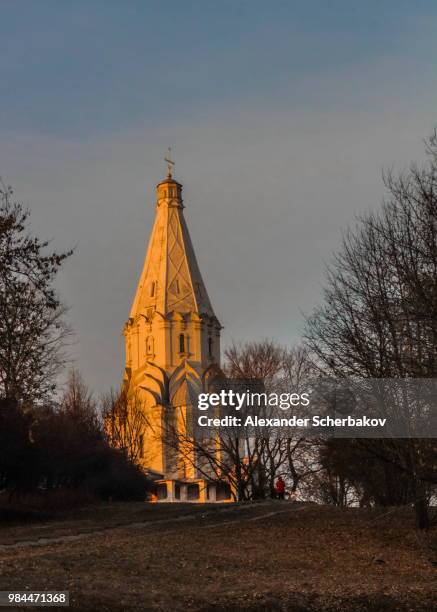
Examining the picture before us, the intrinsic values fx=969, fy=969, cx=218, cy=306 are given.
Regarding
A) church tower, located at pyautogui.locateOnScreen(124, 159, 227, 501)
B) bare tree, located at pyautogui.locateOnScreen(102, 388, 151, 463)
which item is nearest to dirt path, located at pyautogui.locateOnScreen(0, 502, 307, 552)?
bare tree, located at pyautogui.locateOnScreen(102, 388, 151, 463)

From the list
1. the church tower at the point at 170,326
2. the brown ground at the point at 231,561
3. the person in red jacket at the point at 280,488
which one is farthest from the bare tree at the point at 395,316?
the church tower at the point at 170,326

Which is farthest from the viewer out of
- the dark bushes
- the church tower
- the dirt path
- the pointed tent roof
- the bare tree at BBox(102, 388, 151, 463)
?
the pointed tent roof

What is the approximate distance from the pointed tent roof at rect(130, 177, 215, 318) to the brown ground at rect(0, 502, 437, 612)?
51.0 m

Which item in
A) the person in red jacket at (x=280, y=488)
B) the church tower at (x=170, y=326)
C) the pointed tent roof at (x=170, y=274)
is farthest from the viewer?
the pointed tent roof at (x=170, y=274)

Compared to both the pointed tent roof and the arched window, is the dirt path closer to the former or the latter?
the arched window

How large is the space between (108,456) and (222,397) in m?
5.43

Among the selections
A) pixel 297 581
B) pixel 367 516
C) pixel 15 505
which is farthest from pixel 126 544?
pixel 15 505

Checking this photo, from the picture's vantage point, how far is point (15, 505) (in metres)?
30.3

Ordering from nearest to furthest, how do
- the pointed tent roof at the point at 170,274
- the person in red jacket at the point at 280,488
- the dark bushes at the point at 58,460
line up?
the dark bushes at the point at 58,460 → the person in red jacket at the point at 280,488 → the pointed tent roof at the point at 170,274

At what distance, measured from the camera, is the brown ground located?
14.2m

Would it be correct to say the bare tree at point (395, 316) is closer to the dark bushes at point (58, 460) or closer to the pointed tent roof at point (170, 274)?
the dark bushes at point (58, 460)

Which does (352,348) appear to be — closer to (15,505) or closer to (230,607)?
(230,607)

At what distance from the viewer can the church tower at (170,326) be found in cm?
7562

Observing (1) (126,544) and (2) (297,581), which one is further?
(1) (126,544)
